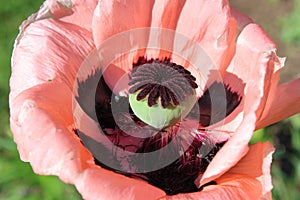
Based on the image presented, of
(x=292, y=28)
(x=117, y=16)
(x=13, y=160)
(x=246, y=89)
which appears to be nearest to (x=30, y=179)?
(x=13, y=160)

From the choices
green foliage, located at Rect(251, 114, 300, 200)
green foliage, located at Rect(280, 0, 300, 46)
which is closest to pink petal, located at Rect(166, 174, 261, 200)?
green foliage, located at Rect(251, 114, 300, 200)

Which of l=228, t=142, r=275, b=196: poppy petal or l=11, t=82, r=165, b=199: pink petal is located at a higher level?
l=228, t=142, r=275, b=196: poppy petal

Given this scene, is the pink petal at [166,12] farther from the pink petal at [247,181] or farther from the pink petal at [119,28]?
the pink petal at [247,181]

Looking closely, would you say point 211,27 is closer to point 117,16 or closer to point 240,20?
point 240,20

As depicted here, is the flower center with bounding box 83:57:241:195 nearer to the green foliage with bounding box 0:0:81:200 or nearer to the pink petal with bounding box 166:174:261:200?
the pink petal with bounding box 166:174:261:200

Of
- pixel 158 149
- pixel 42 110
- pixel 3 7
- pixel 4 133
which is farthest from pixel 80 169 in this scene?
pixel 3 7

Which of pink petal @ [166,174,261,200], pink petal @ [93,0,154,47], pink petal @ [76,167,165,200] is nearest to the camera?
pink petal @ [76,167,165,200]

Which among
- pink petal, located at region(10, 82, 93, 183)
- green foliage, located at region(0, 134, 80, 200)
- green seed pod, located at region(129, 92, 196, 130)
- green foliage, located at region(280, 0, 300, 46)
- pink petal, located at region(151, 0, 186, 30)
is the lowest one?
green foliage, located at region(0, 134, 80, 200)

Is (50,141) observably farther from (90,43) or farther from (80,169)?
(90,43)
